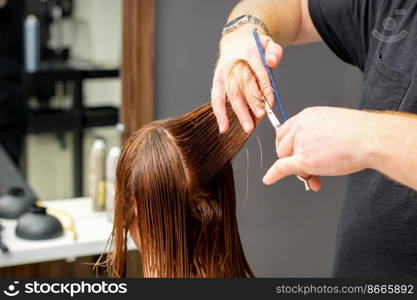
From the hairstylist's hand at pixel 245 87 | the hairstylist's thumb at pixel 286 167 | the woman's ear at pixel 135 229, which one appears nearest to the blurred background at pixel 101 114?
the woman's ear at pixel 135 229

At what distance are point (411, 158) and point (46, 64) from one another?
2361 millimetres

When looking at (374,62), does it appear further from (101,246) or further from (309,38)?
(101,246)

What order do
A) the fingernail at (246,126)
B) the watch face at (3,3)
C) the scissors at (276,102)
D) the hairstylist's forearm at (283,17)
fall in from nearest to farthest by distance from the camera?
1. the scissors at (276,102)
2. the fingernail at (246,126)
3. the hairstylist's forearm at (283,17)
4. the watch face at (3,3)

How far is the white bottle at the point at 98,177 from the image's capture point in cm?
264

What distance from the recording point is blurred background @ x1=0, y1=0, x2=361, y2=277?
258 centimetres

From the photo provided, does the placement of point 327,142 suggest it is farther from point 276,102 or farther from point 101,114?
point 101,114

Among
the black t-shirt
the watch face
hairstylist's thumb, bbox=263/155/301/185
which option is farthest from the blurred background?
hairstylist's thumb, bbox=263/155/301/185

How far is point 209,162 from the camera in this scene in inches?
58.0

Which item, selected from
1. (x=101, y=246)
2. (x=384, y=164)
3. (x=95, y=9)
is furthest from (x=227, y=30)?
(x=95, y=9)

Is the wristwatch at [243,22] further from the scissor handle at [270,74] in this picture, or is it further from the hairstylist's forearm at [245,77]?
the scissor handle at [270,74]

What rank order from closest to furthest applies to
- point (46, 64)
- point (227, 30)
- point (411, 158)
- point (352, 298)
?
point (411, 158) → point (352, 298) → point (227, 30) → point (46, 64)

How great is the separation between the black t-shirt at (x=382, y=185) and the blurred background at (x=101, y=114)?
949 mm

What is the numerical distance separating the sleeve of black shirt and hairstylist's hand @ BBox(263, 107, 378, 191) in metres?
0.73

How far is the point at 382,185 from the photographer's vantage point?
5.25 ft
